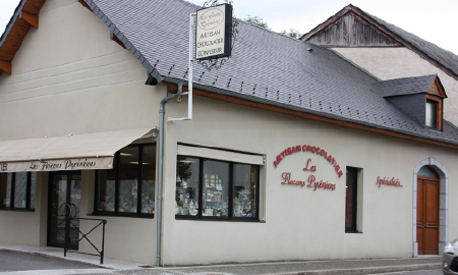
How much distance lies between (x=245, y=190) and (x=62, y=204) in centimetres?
465

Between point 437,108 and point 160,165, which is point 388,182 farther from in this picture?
point 160,165

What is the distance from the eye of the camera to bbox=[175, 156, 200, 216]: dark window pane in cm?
1209

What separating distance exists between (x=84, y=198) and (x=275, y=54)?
7.46 m

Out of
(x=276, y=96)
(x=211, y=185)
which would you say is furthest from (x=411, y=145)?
(x=211, y=185)

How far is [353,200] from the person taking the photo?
16.6 metres

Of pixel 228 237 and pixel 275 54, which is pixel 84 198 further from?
pixel 275 54

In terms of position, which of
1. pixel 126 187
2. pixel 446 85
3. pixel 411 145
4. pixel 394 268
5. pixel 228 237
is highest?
pixel 446 85

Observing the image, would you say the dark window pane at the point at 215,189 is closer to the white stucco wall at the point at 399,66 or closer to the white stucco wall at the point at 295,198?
the white stucco wall at the point at 295,198

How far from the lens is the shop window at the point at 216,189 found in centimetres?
1220

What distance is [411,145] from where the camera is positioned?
18.2 metres

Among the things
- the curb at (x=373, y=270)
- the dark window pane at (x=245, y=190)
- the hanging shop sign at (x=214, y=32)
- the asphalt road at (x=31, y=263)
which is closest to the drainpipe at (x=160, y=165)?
the hanging shop sign at (x=214, y=32)

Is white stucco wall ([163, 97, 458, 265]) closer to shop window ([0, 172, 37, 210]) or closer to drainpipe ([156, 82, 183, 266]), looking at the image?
drainpipe ([156, 82, 183, 266])

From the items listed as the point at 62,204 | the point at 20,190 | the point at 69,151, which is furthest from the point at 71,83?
the point at 20,190

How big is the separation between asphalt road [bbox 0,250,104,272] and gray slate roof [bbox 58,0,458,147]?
13.3 ft
